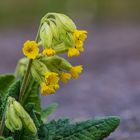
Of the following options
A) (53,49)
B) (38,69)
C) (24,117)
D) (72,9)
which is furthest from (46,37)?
(72,9)

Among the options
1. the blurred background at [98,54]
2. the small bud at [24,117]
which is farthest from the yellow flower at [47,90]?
the blurred background at [98,54]

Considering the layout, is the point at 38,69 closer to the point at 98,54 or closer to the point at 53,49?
the point at 53,49

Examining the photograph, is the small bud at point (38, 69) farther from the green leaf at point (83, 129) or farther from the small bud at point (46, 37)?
the green leaf at point (83, 129)

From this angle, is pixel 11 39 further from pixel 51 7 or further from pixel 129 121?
pixel 129 121

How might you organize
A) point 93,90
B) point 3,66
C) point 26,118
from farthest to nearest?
point 3,66 < point 93,90 < point 26,118

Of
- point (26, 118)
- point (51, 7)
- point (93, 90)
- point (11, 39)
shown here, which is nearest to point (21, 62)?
point (26, 118)

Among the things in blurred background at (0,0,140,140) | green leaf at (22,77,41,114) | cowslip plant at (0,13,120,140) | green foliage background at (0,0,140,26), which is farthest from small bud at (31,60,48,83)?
green foliage background at (0,0,140,26)
